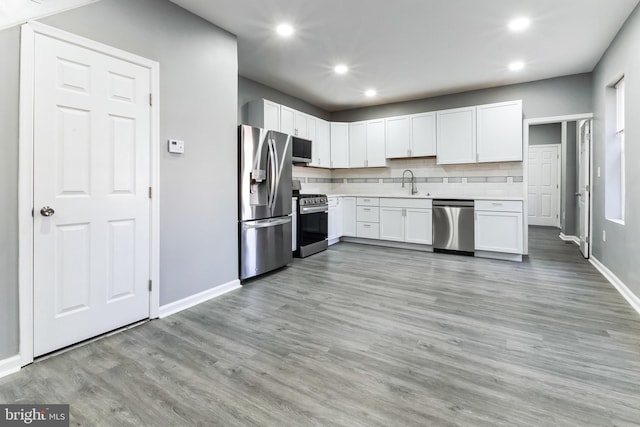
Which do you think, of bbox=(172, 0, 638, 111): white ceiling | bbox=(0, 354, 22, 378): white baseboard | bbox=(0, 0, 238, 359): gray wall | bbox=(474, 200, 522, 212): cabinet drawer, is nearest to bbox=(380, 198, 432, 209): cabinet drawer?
bbox=(474, 200, 522, 212): cabinet drawer

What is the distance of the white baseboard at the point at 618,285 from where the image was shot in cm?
260

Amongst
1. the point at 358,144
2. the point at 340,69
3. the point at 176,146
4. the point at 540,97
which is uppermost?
the point at 340,69

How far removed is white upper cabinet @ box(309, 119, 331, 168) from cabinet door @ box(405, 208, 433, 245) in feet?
5.92

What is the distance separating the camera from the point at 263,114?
4.25 metres

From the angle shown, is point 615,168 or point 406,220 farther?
point 406,220

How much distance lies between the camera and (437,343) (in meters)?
2.05

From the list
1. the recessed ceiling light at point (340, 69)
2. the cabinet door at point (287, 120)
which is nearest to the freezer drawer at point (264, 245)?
the cabinet door at point (287, 120)

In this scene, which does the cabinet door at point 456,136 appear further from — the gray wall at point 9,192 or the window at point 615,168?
the gray wall at point 9,192

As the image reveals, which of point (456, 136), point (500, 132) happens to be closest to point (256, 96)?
point (456, 136)

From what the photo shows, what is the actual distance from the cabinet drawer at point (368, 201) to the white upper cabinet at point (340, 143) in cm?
84

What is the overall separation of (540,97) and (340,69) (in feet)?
9.91

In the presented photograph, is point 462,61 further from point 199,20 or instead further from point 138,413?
point 138,413

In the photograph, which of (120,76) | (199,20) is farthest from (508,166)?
(120,76)

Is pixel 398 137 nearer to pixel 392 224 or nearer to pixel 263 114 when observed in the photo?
pixel 392 224
